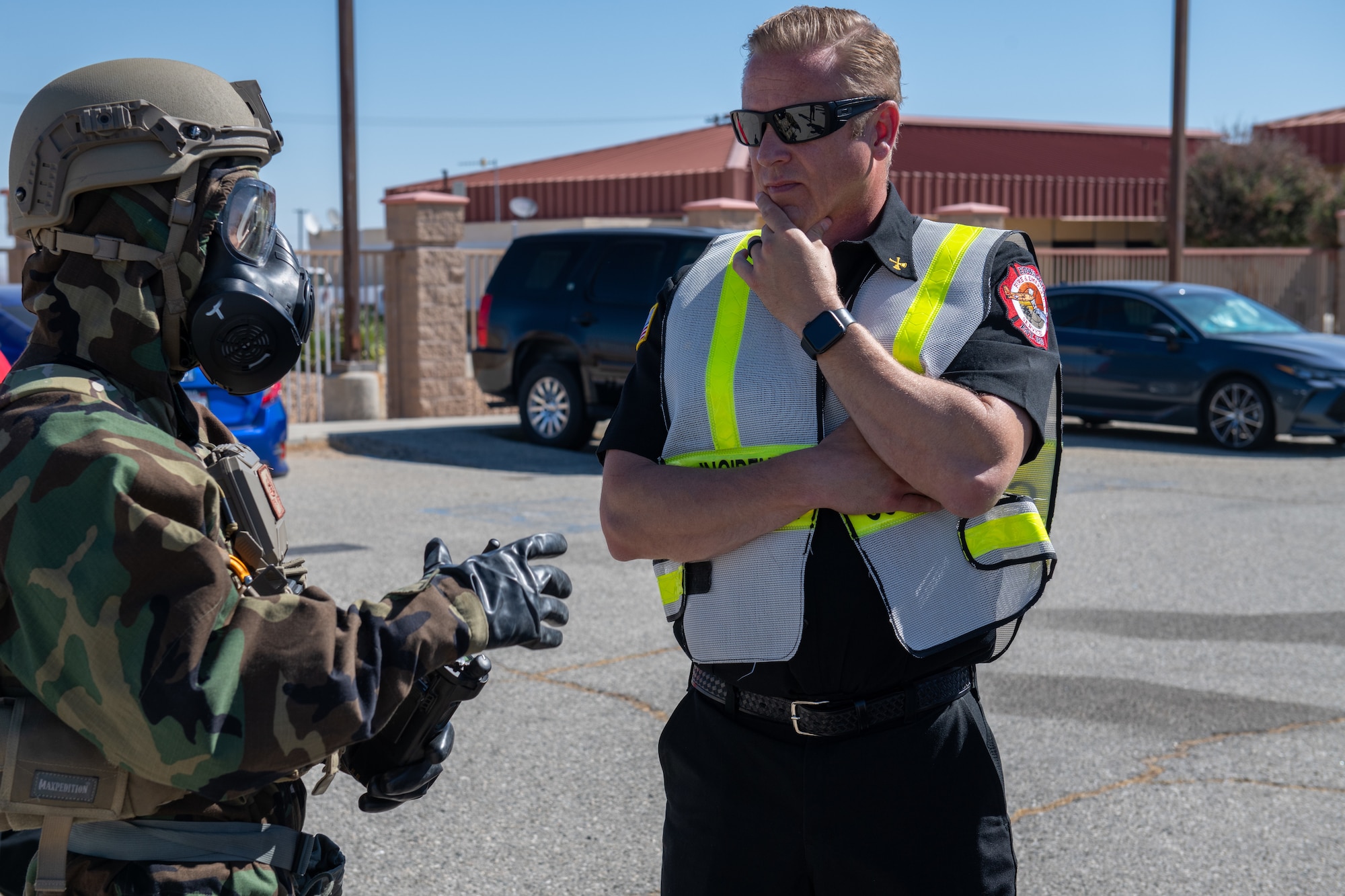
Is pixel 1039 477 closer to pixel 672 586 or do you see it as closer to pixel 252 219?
pixel 672 586

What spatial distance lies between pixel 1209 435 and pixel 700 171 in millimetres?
17150

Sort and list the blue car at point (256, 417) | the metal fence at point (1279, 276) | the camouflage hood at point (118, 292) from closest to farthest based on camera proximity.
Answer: the camouflage hood at point (118, 292), the blue car at point (256, 417), the metal fence at point (1279, 276)

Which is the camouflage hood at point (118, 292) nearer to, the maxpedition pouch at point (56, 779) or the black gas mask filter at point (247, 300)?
the black gas mask filter at point (247, 300)

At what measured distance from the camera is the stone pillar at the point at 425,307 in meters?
15.5

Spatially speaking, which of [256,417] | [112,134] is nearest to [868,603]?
[112,134]

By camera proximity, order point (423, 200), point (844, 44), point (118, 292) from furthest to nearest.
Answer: point (423, 200), point (844, 44), point (118, 292)

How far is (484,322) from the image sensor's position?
508 inches

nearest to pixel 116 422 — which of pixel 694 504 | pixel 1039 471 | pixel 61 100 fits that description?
pixel 61 100

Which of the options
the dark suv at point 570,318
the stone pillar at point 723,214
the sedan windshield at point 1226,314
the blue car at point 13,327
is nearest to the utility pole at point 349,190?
the dark suv at point 570,318

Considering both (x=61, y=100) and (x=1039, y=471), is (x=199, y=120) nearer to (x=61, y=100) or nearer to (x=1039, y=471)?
(x=61, y=100)

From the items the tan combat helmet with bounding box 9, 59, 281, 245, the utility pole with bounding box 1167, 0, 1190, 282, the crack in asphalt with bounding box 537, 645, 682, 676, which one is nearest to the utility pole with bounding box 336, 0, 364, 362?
the crack in asphalt with bounding box 537, 645, 682, 676

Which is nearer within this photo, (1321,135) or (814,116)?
(814,116)

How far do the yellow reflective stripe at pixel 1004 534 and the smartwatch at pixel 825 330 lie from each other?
0.39 meters

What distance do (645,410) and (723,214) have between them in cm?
1461
